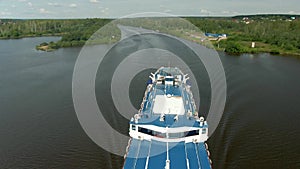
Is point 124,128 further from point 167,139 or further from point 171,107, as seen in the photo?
point 167,139

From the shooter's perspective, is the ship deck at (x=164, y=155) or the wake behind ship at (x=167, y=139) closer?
the ship deck at (x=164, y=155)

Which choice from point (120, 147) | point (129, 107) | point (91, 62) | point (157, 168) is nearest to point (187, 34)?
point (91, 62)

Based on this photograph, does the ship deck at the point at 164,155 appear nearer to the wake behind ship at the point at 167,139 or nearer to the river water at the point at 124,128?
the wake behind ship at the point at 167,139

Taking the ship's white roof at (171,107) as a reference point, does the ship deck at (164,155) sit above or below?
below

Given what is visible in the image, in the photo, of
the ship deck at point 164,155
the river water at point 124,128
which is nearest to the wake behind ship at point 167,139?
the ship deck at point 164,155

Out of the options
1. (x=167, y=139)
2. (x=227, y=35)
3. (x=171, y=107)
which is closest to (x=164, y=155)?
(x=167, y=139)

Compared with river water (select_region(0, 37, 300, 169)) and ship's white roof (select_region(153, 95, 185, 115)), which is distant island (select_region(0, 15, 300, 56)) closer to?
river water (select_region(0, 37, 300, 169))
